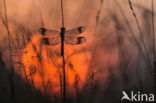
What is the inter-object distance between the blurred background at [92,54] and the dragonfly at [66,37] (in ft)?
0.15

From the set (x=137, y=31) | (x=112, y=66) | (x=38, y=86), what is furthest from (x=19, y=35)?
(x=137, y=31)

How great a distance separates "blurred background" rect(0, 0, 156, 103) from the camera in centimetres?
117

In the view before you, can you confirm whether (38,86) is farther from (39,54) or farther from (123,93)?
(123,93)

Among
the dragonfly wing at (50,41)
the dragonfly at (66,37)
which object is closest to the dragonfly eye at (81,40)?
the dragonfly at (66,37)

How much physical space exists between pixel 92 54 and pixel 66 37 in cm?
26

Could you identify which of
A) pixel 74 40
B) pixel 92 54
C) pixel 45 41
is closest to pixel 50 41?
pixel 45 41

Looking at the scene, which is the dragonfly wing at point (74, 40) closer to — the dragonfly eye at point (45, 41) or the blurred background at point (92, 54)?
the blurred background at point (92, 54)

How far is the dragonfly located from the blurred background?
5cm

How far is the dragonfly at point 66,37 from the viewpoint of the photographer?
115 centimetres

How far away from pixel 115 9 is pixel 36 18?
26.0 inches

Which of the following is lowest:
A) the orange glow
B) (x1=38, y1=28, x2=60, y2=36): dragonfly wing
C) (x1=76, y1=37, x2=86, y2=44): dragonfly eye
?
the orange glow

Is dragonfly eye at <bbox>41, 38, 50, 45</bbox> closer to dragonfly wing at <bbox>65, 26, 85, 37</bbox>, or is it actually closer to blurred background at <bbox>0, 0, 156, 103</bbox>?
blurred background at <bbox>0, 0, 156, 103</bbox>

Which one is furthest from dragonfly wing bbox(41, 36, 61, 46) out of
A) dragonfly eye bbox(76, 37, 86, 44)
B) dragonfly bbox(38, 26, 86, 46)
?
dragonfly eye bbox(76, 37, 86, 44)

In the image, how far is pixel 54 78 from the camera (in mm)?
1193
